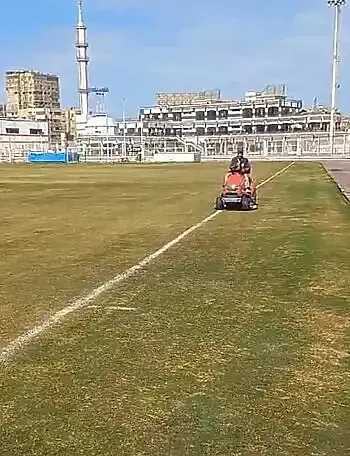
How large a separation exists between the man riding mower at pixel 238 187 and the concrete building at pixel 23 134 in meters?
106

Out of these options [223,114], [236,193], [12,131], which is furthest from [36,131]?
[236,193]

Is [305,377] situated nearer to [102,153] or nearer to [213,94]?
[102,153]

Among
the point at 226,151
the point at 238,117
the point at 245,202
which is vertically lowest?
the point at 245,202

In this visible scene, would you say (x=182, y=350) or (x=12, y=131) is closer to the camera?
(x=182, y=350)

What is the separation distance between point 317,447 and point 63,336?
2.76 metres

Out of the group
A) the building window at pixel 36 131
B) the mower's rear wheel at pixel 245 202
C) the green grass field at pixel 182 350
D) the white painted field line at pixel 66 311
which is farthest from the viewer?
the building window at pixel 36 131

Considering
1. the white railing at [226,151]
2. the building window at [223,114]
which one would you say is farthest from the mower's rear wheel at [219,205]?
the building window at [223,114]

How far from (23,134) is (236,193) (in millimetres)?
124853

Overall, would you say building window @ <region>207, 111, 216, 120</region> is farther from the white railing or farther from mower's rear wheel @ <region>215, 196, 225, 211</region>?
mower's rear wheel @ <region>215, 196, 225, 211</region>

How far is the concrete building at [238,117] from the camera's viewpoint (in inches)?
5217

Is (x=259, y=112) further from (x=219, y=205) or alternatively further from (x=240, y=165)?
(x=240, y=165)

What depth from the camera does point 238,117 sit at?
141500mm

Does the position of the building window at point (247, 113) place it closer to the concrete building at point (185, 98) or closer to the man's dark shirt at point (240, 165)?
the concrete building at point (185, 98)

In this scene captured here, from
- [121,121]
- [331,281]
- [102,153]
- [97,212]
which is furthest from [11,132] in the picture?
[331,281]
